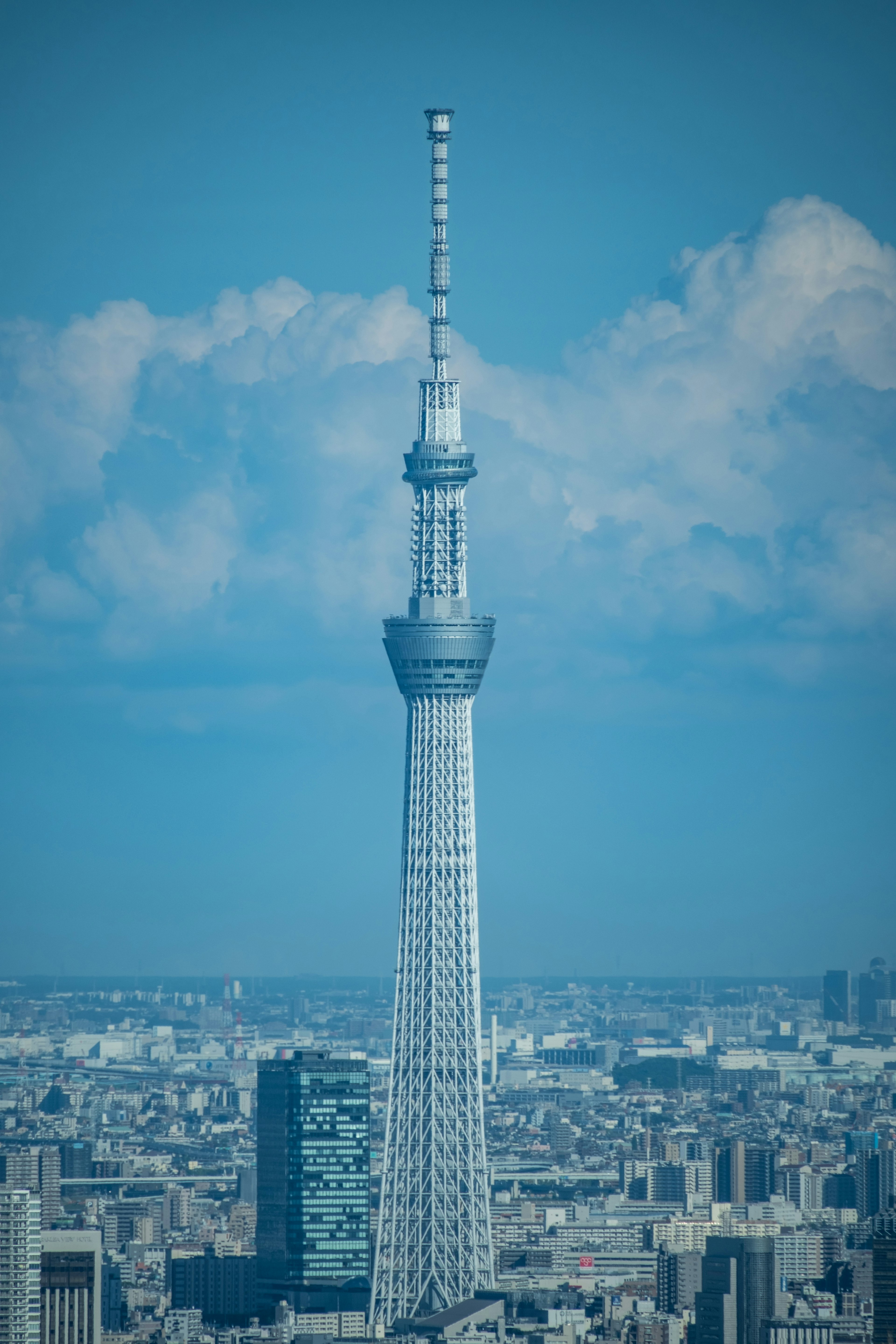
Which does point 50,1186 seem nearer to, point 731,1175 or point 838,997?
point 731,1175

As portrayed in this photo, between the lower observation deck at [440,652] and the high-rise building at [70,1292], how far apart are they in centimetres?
1141

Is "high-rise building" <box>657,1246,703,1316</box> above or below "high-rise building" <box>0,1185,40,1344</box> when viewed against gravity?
below

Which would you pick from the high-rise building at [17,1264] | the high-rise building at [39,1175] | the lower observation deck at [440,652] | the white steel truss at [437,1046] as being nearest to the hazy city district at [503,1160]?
the high-rise building at [17,1264]

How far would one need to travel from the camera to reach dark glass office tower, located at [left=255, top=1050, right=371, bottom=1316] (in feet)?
170

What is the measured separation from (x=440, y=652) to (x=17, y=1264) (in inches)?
632

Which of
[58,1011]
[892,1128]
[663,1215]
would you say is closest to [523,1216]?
[663,1215]

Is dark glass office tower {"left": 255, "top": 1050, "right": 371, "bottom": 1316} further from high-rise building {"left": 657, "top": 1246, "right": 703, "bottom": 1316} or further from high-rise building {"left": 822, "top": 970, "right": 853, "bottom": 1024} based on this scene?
high-rise building {"left": 822, "top": 970, "right": 853, "bottom": 1024}

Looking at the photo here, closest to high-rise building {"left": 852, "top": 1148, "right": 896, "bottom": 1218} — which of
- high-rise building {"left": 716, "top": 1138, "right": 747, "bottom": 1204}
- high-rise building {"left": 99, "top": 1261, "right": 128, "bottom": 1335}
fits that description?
high-rise building {"left": 716, "top": 1138, "right": 747, "bottom": 1204}

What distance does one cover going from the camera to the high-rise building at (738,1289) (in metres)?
46.2

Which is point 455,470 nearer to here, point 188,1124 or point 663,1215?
point 663,1215

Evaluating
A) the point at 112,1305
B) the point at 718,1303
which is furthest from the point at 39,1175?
the point at 718,1303

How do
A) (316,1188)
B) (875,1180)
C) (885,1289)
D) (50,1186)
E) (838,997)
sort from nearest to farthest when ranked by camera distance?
(885,1289) < (316,1188) < (50,1186) < (875,1180) < (838,997)

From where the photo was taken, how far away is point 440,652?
5106cm

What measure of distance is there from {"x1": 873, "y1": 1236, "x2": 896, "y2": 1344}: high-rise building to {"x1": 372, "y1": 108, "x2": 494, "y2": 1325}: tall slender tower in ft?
20.8
